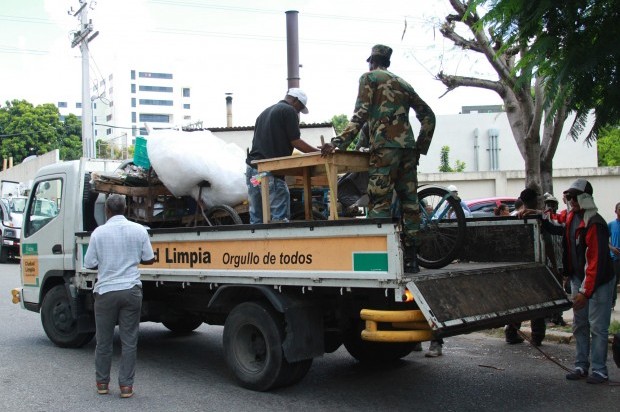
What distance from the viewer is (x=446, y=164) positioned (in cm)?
3247

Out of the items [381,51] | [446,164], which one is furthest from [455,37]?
[446,164]

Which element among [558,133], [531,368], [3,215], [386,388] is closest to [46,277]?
[386,388]

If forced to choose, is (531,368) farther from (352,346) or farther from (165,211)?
(165,211)

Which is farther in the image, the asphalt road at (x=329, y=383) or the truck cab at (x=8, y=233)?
the truck cab at (x=8, y=233)

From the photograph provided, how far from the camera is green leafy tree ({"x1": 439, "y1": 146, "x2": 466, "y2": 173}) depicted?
32.2 meters

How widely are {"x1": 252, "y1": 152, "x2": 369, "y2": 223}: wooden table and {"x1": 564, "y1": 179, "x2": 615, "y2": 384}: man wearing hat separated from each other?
81.8 inches

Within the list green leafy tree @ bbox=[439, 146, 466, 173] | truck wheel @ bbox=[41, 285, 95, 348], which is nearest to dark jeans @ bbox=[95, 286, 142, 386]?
truck wheel @ bbox=[41, 285, 95, 348]

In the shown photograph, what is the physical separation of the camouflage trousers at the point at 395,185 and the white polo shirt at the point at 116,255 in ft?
7.03

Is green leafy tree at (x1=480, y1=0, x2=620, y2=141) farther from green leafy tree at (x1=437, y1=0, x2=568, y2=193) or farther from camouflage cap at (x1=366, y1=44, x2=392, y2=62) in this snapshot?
green leafy tree at (x1=437, y1=0, x2=568, y2=193)

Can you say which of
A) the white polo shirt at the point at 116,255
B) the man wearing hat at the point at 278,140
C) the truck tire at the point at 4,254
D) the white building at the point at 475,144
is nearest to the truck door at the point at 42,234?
the white polo shirt at the point at 116,255

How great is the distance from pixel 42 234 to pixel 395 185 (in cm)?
476

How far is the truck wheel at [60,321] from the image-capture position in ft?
25.9

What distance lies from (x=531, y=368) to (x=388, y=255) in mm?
2978

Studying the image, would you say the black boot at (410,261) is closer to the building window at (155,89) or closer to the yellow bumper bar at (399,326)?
the yellow bumper bar at (399,326)
